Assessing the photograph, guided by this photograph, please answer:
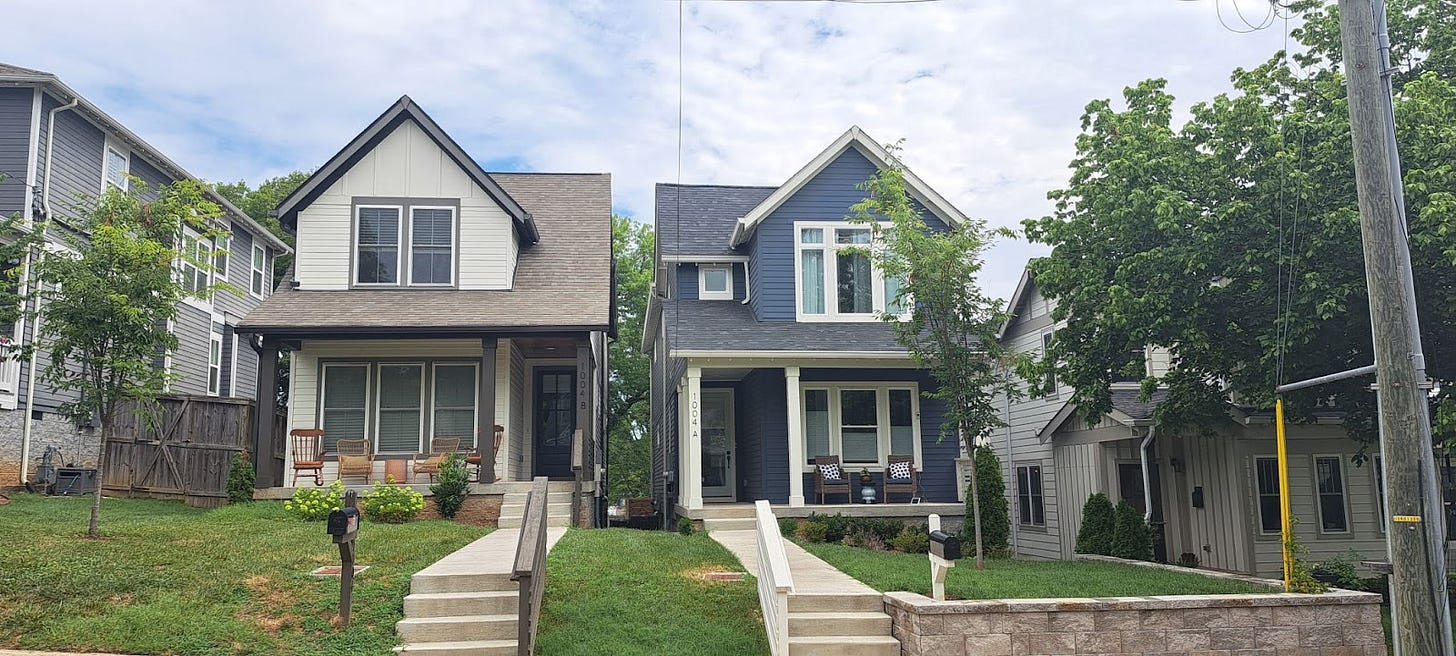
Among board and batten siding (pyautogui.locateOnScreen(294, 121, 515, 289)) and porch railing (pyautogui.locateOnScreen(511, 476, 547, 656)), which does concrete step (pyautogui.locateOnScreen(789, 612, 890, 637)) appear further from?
board and batten siding (pyautogui.locateOnScreen(294, 121, 515, 289))

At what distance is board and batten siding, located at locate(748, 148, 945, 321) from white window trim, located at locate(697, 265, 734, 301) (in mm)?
711

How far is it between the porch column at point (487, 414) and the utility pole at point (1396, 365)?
1233cm

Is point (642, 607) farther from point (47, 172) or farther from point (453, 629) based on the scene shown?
point (47, 172)

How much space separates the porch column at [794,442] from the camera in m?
16.4

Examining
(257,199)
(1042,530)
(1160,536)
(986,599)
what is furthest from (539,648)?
(257,199)

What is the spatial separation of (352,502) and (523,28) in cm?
607

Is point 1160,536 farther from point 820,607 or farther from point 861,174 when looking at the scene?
point 820,607

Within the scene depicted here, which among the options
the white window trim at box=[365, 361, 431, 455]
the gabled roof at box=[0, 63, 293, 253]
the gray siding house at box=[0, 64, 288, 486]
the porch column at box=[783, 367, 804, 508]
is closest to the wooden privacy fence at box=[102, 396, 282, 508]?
the gray siding house at box=[0, 64, 288, 486]

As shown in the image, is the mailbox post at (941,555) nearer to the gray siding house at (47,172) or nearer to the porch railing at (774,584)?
the porch railing at (774,584)

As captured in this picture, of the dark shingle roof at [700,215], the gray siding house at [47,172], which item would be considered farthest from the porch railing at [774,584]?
the dark shingle roof at [700,215]

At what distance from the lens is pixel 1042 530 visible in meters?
20.0

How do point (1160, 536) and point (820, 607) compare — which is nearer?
point (820, 607)

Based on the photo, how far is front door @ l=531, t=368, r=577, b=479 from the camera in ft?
69.2

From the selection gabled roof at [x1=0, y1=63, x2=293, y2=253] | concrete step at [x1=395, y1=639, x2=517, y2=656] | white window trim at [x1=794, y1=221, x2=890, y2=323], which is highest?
gabled roof at [x1=0, y1=63, x2=293, y2=253]
